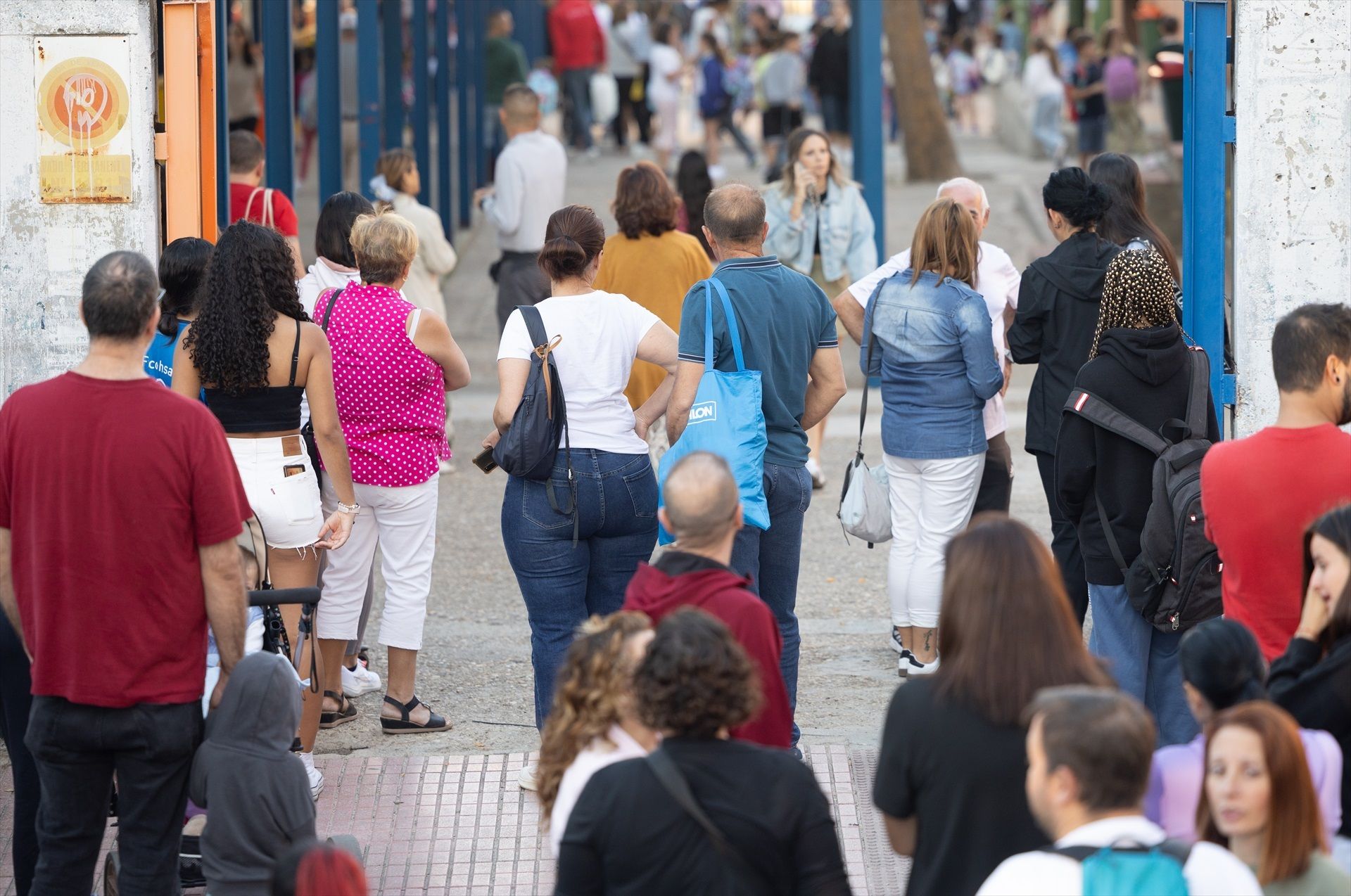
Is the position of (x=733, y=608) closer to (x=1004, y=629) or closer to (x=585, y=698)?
(x=585, y=698)

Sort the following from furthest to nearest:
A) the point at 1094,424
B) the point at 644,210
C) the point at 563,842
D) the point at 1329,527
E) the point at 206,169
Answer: the point at 644,210, the point at 206,169, the point at 1094,424, the point at 1329,527, the point at 563,842

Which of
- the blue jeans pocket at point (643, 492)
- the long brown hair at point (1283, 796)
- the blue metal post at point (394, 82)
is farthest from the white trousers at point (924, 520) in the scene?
the blue metal post at point (394, 82)

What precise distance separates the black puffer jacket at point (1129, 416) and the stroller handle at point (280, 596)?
231cm

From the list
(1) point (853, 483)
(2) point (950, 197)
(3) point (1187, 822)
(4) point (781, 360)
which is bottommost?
(3) point (1187, 822)

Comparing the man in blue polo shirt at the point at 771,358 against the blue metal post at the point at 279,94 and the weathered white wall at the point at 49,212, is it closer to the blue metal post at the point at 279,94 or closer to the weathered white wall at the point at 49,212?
the weathered white wall at the point at 49,212

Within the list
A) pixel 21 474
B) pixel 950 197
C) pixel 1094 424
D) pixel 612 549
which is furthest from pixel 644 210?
pixel 21 474

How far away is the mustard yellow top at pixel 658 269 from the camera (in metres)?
7.27

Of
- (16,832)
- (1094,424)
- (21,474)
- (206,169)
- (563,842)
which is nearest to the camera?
(563,842)

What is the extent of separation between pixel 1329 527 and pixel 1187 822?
0.78 meters

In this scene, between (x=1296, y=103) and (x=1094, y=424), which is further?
(x=1296, y=103)

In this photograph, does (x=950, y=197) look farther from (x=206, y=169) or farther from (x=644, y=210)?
(x=206, y=169)

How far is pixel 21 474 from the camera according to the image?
384 cm

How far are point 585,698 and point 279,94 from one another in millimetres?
9382

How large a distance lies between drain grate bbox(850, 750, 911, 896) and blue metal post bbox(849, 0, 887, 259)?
733 centimetres
